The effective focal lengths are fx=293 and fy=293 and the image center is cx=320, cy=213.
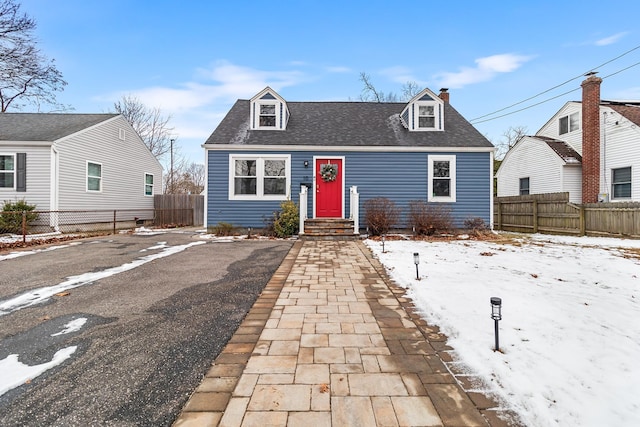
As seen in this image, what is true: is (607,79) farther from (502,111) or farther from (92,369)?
(92,369)

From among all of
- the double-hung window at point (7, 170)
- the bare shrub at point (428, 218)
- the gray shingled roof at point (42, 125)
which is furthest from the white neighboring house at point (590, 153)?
the double-hung window at point (7, 170)

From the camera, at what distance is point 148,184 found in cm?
1692

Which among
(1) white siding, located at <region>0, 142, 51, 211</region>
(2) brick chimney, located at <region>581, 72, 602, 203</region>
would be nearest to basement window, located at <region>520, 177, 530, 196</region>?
(2) brick chimney, located at <region>581, 72, 602, 203</region>

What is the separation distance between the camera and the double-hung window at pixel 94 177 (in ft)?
42.3

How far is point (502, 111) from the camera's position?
20172 millimetres

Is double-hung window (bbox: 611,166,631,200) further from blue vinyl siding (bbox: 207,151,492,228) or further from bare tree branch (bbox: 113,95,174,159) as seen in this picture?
bare tree branch (bbox: 113,95,174,159)

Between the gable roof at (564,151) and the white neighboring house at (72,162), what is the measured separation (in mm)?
21502

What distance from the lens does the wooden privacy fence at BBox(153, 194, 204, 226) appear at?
16.8 m

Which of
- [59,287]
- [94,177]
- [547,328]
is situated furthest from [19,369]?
[94,177]

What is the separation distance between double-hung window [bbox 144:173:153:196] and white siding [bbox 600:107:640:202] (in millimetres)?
22788

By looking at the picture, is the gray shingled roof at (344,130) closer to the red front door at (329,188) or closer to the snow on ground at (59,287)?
the red front door at (329,188)

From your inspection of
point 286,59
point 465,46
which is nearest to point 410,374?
point 465,46

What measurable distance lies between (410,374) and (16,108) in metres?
30.6

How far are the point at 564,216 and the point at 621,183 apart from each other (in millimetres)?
3955
